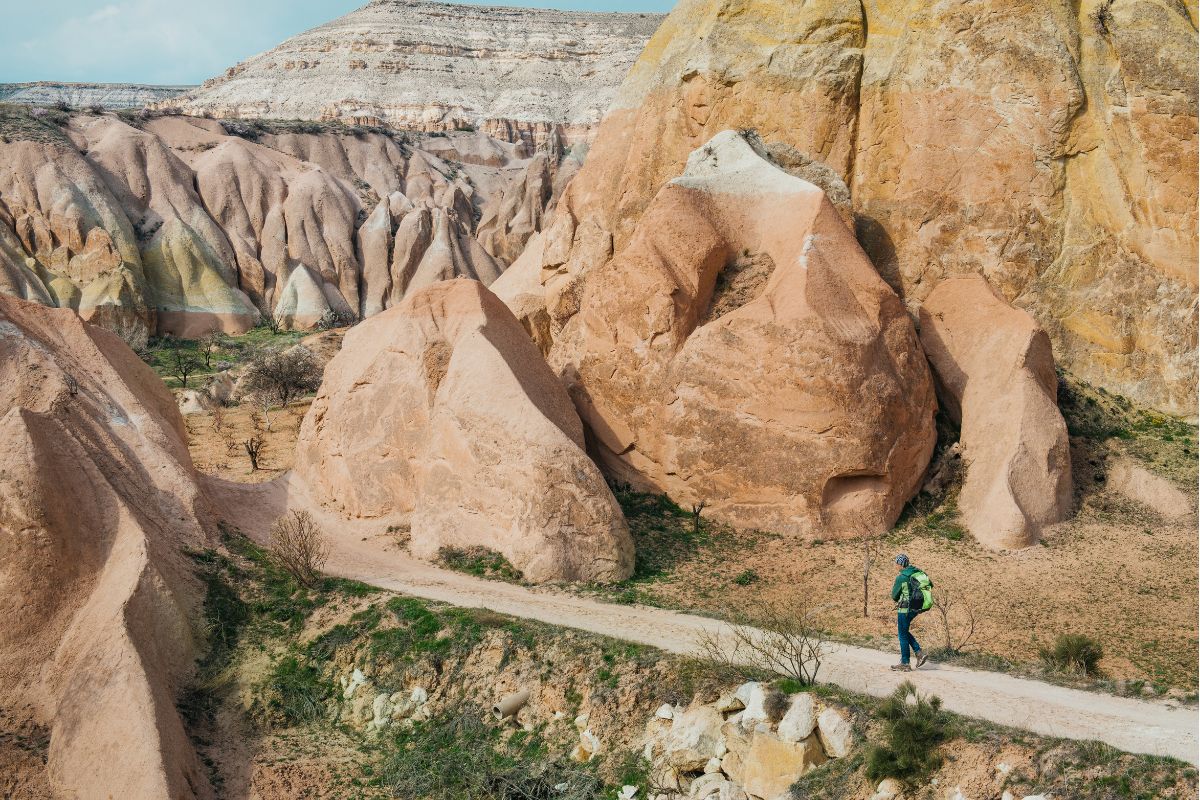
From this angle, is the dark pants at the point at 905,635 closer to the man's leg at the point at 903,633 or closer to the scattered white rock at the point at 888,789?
the man's leg at the point at 903,633

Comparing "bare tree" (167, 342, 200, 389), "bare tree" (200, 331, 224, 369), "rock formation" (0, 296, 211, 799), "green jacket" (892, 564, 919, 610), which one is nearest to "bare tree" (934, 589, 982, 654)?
"green jacket" (892, 564, 919, 610)

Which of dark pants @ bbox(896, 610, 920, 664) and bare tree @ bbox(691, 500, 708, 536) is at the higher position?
dark pants @ bbox(896, 610, 920, 664)

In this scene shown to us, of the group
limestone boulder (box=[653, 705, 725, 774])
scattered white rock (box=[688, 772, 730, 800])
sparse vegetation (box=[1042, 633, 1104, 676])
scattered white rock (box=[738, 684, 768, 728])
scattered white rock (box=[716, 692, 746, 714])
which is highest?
scattered white rock (box=[738, 684, 768, 728])

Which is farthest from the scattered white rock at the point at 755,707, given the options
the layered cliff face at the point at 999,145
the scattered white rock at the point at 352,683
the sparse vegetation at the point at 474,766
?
the layered cliff face at the point at 999,145

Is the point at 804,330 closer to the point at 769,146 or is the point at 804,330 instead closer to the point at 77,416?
the point at 769,146

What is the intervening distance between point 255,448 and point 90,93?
134 m

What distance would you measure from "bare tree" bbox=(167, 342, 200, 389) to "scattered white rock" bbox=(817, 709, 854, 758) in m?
31.1

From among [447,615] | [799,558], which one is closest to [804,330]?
[799,558]

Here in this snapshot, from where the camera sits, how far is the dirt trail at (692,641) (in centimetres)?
1020

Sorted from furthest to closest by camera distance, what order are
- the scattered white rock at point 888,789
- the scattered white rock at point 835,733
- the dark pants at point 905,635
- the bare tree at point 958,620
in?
the bare tree at point 958,620, the dark pants at point 905,635, the scattered white rock at point 835,733, the scattered white rock at point 888,789

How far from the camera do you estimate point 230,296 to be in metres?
53.6

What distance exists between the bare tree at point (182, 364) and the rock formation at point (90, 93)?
3961 inches

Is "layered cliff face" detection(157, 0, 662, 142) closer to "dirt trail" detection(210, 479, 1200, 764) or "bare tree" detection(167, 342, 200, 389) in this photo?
"bare tree" detection(167, 342, 200, 389)

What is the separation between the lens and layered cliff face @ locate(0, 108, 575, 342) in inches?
1955
